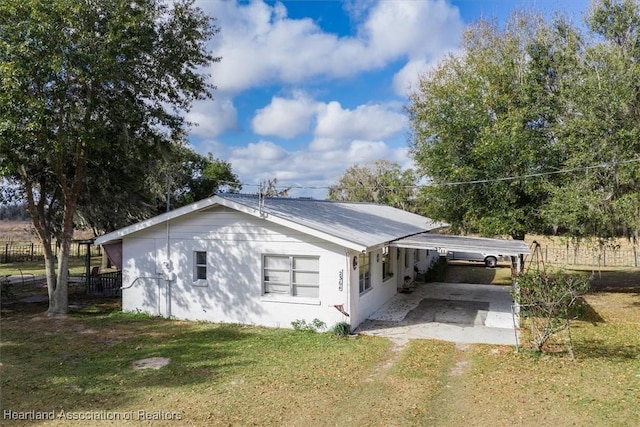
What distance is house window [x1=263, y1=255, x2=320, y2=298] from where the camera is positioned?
12.3 m

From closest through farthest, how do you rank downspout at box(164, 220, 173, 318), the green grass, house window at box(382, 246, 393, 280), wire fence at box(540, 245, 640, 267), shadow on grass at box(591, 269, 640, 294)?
downspout at box(164, 220, 173, 318)
house window at box(382, 246, 393, 280)
shadow on grass at box(591, 269, 640, 294)
the green grass
wire fence at box(540, 245, 640, 267)

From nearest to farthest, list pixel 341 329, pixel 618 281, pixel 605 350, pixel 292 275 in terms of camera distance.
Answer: pixel 605 350 < pixel 341 329 < pixel 292 275 < pixel 618 281

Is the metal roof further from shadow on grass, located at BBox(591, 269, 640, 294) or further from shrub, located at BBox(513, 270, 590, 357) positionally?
shadow on grass, located at BBox(591, 269, 640, 294)

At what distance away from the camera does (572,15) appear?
688 inches

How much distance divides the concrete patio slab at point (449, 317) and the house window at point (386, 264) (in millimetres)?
924

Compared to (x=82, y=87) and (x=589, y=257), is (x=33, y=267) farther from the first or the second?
(x=589, y=257)

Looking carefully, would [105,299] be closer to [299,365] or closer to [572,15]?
[299,365]

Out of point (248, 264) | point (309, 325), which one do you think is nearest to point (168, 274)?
point (248, 264)

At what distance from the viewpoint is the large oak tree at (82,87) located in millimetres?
11414

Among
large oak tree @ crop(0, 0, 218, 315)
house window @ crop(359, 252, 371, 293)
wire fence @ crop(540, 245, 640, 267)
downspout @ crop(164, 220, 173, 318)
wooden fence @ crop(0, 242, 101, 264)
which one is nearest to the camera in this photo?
large oak tree @ crop(0, 0, 218, 315)

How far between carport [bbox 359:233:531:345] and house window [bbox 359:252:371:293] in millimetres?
897

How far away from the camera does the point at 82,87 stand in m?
13.0

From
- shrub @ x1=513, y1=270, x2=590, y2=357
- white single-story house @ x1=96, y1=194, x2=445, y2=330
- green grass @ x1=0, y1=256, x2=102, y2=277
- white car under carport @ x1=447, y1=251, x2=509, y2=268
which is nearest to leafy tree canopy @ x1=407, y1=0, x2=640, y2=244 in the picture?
shrub @ x1=513, y1=270, x2=590, y2=357

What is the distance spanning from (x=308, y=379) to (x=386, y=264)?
845 cm
